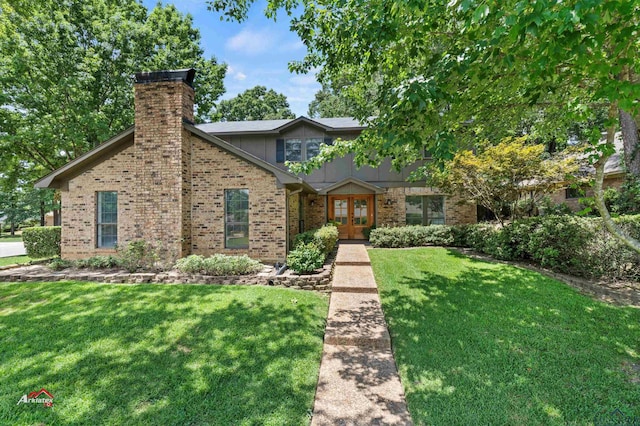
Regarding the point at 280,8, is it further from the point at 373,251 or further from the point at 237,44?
the point at 373,251

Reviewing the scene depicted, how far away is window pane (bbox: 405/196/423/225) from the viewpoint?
14664 mm

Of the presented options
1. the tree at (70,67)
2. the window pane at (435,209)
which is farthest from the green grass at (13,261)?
the window pane at (435,209)

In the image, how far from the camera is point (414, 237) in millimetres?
12391

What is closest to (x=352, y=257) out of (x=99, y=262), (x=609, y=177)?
(x=99, y=262)

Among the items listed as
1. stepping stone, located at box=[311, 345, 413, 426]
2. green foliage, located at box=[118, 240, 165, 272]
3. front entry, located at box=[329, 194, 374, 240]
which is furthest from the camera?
front entry, located at box=[329, 194, 374, 240]

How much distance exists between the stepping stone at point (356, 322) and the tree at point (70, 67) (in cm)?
1491

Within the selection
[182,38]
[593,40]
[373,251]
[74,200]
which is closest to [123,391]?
[593,40]

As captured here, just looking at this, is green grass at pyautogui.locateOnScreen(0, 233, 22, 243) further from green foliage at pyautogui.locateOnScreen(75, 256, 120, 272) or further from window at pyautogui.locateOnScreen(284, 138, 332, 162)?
window at pyautogui.locateOnScreen(284, 138, 332, 162)

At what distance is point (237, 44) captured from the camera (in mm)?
9656

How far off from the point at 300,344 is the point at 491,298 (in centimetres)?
419

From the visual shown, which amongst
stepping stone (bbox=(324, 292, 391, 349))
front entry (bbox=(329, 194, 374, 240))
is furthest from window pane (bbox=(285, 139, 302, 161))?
stepping stone (bbox=(324, 292, 391, 349))

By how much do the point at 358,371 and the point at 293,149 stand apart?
13.1 meters

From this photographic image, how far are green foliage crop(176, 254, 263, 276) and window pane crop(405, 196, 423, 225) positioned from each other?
940 centimetres

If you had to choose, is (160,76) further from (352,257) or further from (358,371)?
(358,371)
